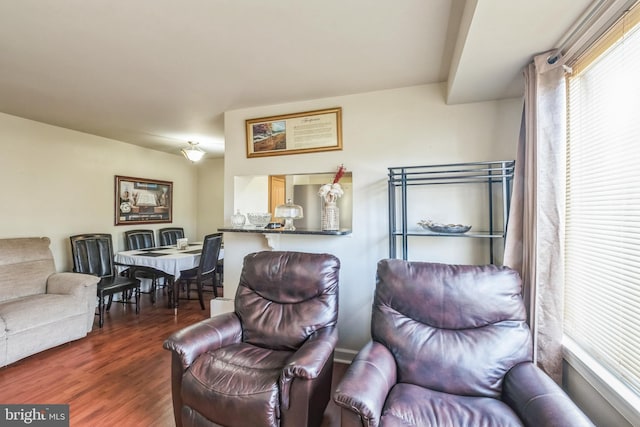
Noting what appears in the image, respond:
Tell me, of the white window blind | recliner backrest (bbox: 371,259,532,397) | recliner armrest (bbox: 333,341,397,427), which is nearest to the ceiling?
the white window blind

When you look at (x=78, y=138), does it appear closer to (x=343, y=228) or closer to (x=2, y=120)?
(x=2, y=120)

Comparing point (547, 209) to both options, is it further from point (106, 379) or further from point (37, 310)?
point (37, 310)

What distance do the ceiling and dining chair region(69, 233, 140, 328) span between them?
169 cm

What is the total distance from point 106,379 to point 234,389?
5.16 ft

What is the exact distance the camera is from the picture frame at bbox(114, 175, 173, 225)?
15.0ft

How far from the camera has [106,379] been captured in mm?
2340

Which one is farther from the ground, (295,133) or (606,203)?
(295,133)

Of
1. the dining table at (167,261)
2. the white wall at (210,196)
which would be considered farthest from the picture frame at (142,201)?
the dining table at (167,261)

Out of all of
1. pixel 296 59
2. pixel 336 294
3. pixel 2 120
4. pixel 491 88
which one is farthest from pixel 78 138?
pixel 491 88

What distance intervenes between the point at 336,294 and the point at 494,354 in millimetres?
992

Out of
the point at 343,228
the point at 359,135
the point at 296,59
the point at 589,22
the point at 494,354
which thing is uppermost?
the point at 296,59

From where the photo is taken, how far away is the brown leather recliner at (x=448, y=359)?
49.3 inches

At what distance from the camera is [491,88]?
6.93ft

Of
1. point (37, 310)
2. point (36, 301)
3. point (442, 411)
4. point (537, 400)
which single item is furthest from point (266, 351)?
point (36, 301)
